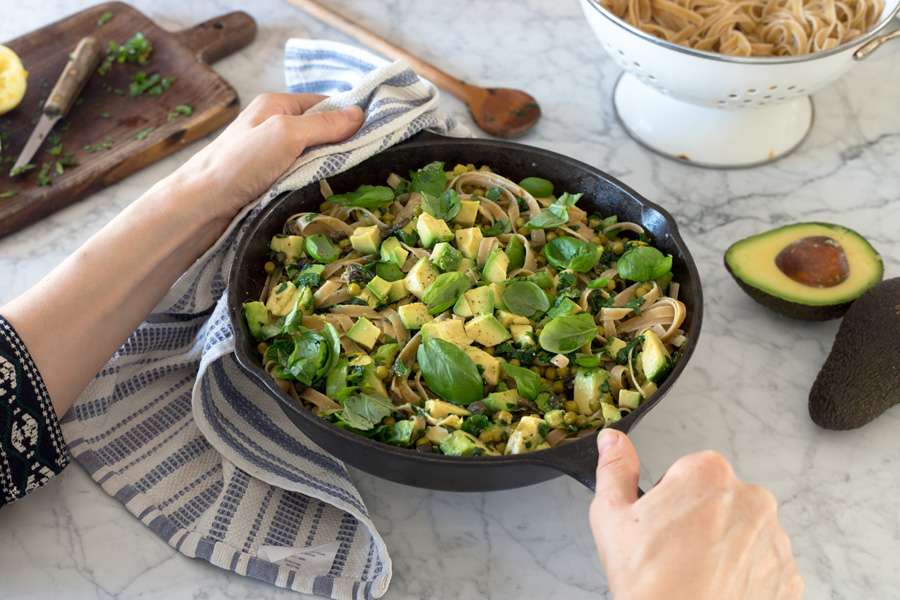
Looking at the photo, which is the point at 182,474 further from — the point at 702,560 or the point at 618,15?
the point at 618,15

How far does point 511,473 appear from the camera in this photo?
1.31 meters

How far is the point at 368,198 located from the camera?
5.48ft

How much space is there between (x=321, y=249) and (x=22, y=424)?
52 centimetres

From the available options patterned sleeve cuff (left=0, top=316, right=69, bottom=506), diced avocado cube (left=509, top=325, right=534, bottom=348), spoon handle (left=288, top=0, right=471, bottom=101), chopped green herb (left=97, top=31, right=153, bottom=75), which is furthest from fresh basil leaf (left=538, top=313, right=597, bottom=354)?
chopped green herb (left=97, top=31, right=153, bottom=75)

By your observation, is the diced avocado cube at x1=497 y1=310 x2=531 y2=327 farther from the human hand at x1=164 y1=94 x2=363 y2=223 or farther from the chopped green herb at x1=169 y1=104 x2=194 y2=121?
the chopped green herb at x1=169 y1=104 x2=194 y2=121

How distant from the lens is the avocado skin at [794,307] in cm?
170

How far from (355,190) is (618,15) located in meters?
0.71

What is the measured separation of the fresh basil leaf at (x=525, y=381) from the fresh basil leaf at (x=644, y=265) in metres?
0.25

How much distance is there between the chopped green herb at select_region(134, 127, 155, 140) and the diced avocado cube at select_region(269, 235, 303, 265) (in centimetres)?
67

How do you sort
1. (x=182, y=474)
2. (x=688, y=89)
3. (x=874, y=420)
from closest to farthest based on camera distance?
(x=182, y=474)
(x=874, y=420)
(x=688, y=89)

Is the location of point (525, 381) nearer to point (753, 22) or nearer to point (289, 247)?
point (289, 247)

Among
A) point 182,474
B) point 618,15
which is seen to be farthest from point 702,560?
point 618,15

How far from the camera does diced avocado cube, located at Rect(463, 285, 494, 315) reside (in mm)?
1488

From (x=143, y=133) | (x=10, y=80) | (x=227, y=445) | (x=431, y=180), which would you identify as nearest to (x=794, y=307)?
(x=431, y=180)
